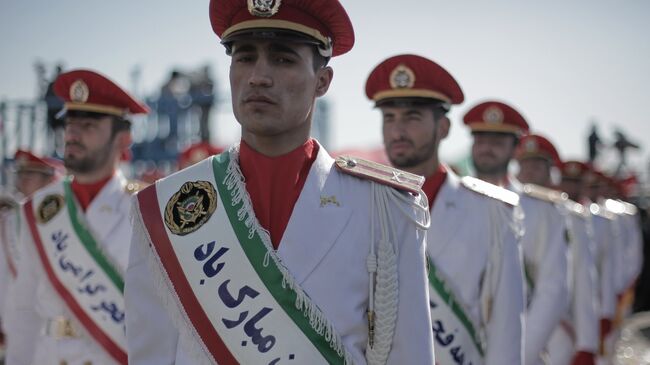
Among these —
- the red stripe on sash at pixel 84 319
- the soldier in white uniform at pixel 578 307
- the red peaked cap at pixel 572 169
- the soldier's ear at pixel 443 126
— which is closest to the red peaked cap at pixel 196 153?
the soldier in white uniform at pixel 578 307

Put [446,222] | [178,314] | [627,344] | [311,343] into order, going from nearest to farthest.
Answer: [311,343]
[178,314]
[446,222]
[627,344]

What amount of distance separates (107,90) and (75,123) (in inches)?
10.9

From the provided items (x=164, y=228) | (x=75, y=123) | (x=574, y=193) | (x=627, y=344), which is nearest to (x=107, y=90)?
(x=75, y=123)

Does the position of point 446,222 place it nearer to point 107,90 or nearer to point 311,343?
point 311,343

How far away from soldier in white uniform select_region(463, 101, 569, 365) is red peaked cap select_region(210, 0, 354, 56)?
3.22m

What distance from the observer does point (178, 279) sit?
2.55 metres

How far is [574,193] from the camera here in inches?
415

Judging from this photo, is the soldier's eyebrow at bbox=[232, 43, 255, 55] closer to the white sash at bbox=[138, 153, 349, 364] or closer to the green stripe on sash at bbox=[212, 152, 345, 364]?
the white sash at bbox=[138, 153, 349, 364]

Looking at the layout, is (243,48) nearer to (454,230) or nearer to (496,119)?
(454,230)

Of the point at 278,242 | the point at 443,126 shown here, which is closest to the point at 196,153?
the point at 443,126

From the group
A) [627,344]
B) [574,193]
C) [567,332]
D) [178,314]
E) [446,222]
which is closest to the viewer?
[178,314]

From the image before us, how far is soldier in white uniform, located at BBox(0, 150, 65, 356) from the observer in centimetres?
635

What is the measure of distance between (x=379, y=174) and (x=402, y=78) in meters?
1.65

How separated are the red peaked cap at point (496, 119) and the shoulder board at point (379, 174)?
340 cm
